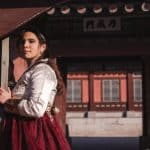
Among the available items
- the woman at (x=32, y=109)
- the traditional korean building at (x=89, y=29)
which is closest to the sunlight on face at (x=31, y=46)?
the woman at (x=32, y=109)

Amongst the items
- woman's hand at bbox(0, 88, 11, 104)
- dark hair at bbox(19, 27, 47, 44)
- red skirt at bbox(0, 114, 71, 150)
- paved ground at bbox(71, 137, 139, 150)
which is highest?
dark hair at bbox(19, 27, 47, 44)

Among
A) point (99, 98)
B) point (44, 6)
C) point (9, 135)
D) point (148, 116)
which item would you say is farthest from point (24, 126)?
point (99, 98)

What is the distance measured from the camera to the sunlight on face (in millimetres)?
2846

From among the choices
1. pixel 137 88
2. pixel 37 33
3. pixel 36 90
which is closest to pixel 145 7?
pixel 37 33

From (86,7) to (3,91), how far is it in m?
6.94

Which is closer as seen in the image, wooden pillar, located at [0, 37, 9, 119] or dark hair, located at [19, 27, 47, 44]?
dark hair, located at [19, 27, 47, 44]

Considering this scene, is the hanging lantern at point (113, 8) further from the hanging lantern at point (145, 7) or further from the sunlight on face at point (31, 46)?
the sunlight on face at point (31, 46)

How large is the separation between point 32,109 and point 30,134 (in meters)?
0.15

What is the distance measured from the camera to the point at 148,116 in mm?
14078

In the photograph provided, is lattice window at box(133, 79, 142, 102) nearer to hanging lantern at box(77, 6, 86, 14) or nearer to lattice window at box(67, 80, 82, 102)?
lattice window at box(67, 80, 82, 102)

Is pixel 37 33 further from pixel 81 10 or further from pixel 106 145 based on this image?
pixel 106 145

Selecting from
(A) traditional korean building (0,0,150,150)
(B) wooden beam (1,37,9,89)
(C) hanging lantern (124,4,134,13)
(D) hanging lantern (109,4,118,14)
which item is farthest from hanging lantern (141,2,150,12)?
(B) wooden beam (1,37,9,89)

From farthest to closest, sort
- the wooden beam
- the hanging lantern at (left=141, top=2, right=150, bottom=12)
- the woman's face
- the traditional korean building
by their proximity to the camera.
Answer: the hanging lantern at (left=141, top=2, right=150, bottom=12)
the traditional korean building
the wooden beam
the woman's face

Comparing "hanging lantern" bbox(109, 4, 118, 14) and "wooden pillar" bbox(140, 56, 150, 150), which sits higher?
"hanging lantern" bbox(109, 4, 118, 14)
